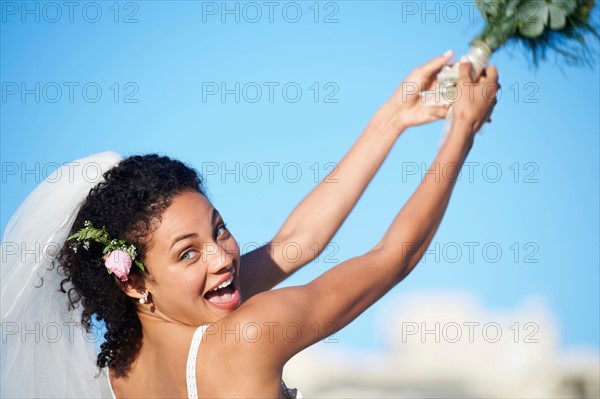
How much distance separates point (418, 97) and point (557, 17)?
0.91 m

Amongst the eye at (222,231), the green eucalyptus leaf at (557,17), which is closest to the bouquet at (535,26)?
the green eucalyptus leaf at (557,17)

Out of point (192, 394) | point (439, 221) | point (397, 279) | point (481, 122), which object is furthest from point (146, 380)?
point (481, 122)

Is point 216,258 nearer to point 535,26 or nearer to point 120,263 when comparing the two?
point 120,263

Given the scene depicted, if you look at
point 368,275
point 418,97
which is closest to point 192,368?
point 368,275

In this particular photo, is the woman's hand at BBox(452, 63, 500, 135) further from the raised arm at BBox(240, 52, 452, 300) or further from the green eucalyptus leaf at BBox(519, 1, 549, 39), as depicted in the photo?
the green eucalyptus leaf at BBox(519, 1, 549, 39)

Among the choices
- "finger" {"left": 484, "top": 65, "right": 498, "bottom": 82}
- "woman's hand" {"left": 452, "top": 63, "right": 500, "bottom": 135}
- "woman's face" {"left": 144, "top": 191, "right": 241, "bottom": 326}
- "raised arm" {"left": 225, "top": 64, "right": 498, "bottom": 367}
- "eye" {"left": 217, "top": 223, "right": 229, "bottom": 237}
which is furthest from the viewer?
"finger" {"left": 484, "top": 65, "right": 498, "bottom": 82}

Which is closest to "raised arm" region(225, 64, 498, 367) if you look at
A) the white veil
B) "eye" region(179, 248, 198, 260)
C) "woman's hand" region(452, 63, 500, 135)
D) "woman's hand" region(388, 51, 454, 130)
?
"woman's hand" region(452, 63, 500, 135)

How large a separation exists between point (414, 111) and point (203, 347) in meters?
2.15

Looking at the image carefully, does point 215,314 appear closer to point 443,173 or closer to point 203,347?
point 203,347

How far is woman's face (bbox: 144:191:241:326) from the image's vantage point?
334cm

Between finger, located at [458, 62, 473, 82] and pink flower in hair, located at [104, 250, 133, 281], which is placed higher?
finger, located at [458, 62, 473, 82]

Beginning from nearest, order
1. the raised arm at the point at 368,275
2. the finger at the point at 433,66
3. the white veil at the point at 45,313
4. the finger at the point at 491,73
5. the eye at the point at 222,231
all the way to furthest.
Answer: the raised arm at the point at 368,275, the eye at the point at 222,231, the white veil at the point at 45,313, the finger at the point at 491,73, the finger at the point at 433,66

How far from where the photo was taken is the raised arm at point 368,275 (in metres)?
3.09

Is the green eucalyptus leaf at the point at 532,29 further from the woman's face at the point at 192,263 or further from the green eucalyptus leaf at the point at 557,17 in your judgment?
the woman's face at the point at 192,263
